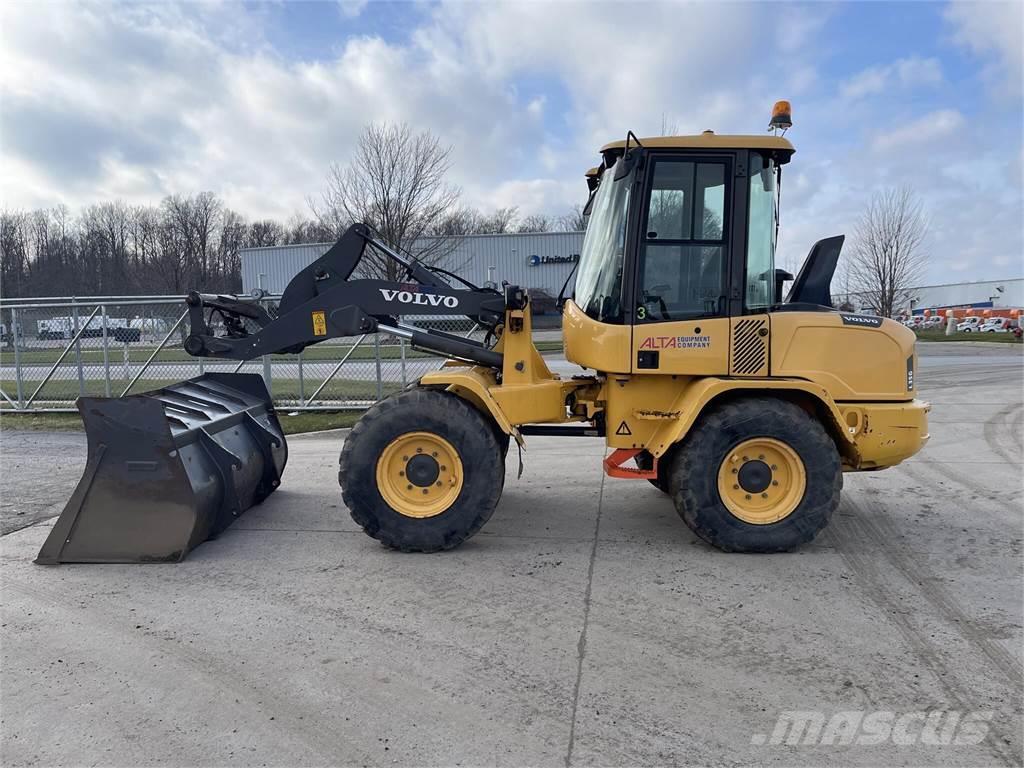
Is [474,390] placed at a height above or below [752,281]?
below

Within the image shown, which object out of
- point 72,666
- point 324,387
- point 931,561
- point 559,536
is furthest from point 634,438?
point 324,387

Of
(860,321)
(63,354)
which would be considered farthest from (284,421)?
(860,321)

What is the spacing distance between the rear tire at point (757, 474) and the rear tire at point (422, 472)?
141 centimetres

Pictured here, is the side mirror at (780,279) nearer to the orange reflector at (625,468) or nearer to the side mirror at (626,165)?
the side mirror at (626,165)

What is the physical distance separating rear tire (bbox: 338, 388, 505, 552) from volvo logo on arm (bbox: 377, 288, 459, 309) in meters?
0.82

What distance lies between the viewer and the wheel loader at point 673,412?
4.60 metres

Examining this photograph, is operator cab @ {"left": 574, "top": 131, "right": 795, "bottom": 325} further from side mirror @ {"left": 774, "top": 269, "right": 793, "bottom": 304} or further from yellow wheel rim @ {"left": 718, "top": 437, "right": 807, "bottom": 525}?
yellow wheel rim @ {"left": 718, "top": 437, "right": 807, "bottom": 525}

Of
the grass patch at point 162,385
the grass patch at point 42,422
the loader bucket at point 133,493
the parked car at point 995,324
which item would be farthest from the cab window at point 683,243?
the parked car at point 995,324

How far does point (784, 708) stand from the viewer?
117 inches

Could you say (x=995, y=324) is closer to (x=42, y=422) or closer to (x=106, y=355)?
(x=106, y=355)

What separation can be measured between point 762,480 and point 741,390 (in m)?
0.66

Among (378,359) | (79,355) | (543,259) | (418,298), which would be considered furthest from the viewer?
(543,259)

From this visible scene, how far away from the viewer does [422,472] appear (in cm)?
489

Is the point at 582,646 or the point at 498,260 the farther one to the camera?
the point at 498,260
